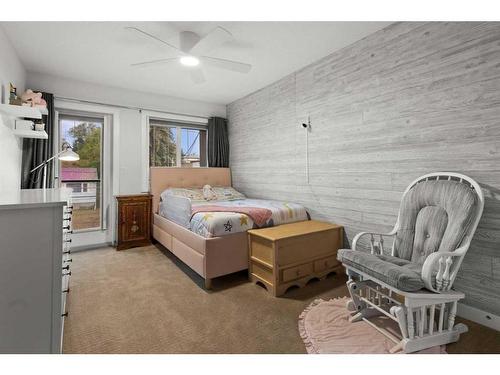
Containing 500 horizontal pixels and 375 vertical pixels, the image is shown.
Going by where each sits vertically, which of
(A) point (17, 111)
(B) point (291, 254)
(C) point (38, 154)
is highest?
(A) point (17, 111)

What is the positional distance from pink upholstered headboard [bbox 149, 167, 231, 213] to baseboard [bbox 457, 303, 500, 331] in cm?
360

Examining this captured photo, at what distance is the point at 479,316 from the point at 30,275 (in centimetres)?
290

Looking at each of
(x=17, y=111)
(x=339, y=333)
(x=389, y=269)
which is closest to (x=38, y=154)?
(x=17, y=111)

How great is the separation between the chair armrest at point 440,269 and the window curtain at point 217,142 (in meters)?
3.75

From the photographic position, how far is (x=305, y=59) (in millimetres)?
3107

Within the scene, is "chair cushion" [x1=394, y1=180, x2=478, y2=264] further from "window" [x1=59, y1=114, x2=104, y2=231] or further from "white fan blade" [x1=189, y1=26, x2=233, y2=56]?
"window" [x1=59, y1=114, x2=104, y2=231]

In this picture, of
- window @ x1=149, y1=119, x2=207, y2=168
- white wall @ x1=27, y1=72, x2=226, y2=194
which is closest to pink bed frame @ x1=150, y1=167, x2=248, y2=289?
white wall @ x1=27, y1=72, x2=226, y2=194

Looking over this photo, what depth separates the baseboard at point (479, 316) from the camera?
1866 millimetres

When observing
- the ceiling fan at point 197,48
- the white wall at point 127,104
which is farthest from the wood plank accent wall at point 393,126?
the white wall at point 127,104

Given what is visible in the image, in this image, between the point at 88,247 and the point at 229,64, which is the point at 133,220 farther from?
the point at 229,64

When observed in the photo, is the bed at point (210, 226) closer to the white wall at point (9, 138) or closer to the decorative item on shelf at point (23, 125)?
the white wall at point (9, 138)

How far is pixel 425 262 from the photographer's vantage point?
1.60 metres
